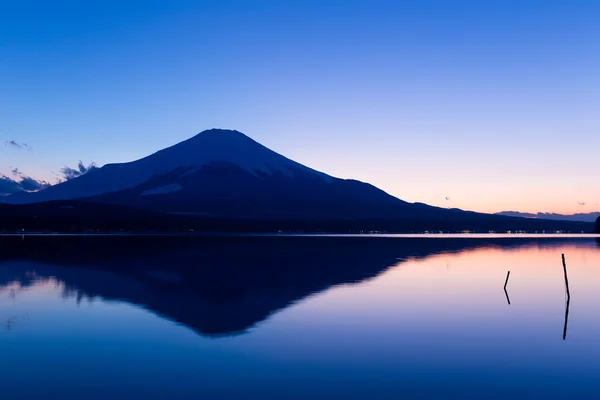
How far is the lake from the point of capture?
16.9 m

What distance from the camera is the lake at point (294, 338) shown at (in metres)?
16.9

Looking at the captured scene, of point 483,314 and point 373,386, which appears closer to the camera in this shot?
point 373,386

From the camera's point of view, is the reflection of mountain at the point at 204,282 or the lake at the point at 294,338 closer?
the lake at the point at 294,338

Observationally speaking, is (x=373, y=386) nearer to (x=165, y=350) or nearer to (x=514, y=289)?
(x=165, y=350)

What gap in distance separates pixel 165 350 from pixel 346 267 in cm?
4027

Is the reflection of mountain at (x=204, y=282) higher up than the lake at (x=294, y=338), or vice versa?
the reflection of mountain at (x=204, y=282)

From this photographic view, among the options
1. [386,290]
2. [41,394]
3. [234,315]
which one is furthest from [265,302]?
[41,394]

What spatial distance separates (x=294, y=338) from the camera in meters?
23.7

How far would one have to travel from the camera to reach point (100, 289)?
1561 inches

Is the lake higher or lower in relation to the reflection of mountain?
lower

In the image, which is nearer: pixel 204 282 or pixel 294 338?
pixel 294 338

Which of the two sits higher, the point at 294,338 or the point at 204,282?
the point at 204,282

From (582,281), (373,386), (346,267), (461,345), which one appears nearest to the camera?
(373,386)

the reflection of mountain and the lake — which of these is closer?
the lake
